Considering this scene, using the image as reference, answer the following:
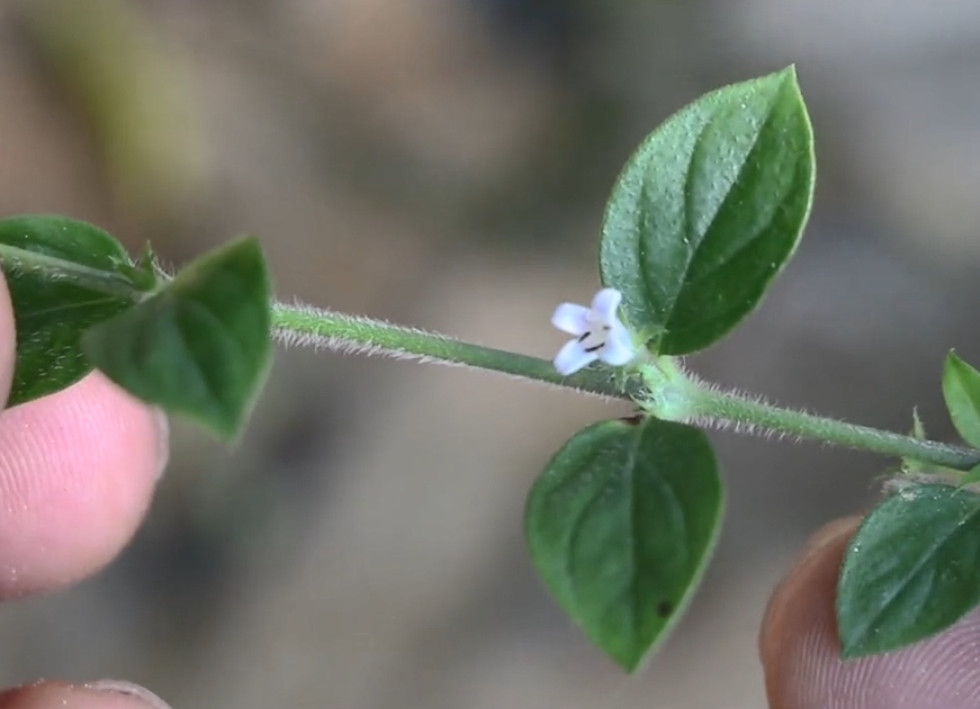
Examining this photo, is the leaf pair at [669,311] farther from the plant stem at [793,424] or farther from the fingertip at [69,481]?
the fingertip at [69,481]

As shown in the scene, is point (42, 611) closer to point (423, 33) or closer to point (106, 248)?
point (423, 33)

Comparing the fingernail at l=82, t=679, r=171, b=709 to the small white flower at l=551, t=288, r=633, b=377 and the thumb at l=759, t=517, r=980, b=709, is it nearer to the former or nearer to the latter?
the thumb at l=759, t=517, r=980, b=709

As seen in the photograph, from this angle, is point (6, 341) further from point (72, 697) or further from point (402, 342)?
point (72, 697)

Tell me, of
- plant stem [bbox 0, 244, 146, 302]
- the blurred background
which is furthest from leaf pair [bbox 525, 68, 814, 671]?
the blurred background

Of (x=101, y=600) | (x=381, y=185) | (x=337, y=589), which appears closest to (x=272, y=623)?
(x=337, y=589)

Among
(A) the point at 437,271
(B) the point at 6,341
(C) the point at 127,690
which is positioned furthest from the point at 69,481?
(A) the point at 437,271
